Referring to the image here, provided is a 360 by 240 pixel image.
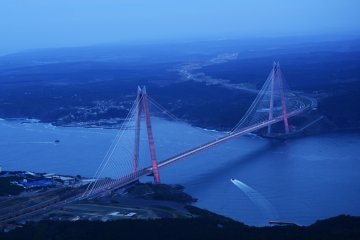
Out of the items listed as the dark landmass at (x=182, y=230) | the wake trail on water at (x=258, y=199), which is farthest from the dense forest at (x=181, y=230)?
the wake trail on water at (x=258, y=199)

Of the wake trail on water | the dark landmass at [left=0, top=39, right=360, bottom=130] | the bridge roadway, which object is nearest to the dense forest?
the bridge roadway

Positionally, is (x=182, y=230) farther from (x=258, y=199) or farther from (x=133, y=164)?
(x=133, y=164)

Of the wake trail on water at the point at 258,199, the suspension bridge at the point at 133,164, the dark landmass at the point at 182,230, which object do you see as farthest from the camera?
the suspension bridge at the point at 133,164

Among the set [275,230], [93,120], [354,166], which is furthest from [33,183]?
[93,120]

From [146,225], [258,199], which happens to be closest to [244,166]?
[258,199]

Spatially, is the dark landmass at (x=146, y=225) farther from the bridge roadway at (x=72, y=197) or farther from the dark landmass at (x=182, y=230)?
the bridge roadway at (x=72, y=197)

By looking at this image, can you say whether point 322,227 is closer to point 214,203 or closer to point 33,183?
point 214,203
